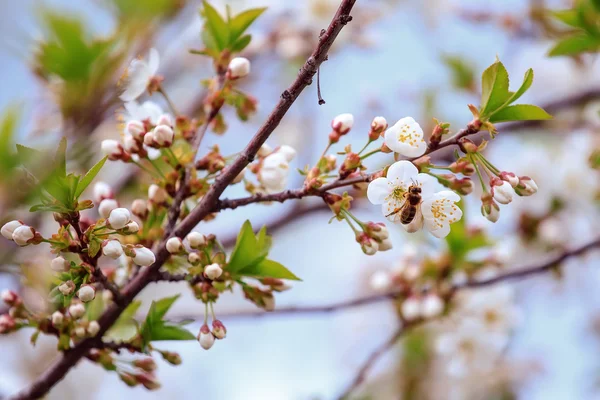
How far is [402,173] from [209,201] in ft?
0.84

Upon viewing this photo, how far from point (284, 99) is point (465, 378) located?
1956 millimetres

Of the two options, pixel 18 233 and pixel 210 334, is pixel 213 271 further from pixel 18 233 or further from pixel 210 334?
pixel 18 233

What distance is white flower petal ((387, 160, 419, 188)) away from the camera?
729 millimetres

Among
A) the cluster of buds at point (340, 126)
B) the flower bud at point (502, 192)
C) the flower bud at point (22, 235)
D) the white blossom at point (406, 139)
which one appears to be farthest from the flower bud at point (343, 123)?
the flower bud at point (22, 235)

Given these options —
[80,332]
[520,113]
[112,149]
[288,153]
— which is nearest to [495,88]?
[520,113]

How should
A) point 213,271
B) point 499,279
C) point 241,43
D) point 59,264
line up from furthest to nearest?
point 499,279 → point 241,43 → point 213,271 → point 59,264

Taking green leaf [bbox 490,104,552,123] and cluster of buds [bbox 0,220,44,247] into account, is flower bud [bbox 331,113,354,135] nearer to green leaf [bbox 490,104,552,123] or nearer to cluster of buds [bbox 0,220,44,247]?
green leaf [bbox 490,104,552,123]

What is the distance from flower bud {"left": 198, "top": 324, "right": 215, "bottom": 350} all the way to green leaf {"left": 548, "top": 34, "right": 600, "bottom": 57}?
0.78m

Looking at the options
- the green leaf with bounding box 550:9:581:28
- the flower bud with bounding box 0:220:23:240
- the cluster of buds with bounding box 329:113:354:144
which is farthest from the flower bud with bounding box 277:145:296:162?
the green leaf with bounding box 550:9:581:28

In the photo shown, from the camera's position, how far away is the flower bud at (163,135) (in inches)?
32.2

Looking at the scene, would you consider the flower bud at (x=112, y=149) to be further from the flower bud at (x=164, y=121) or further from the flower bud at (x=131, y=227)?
the flower bud at (x=131, y=227)

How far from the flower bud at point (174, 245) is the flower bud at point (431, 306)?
816mm

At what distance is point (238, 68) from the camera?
916mm

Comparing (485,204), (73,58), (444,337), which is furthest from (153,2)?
(444,337)
